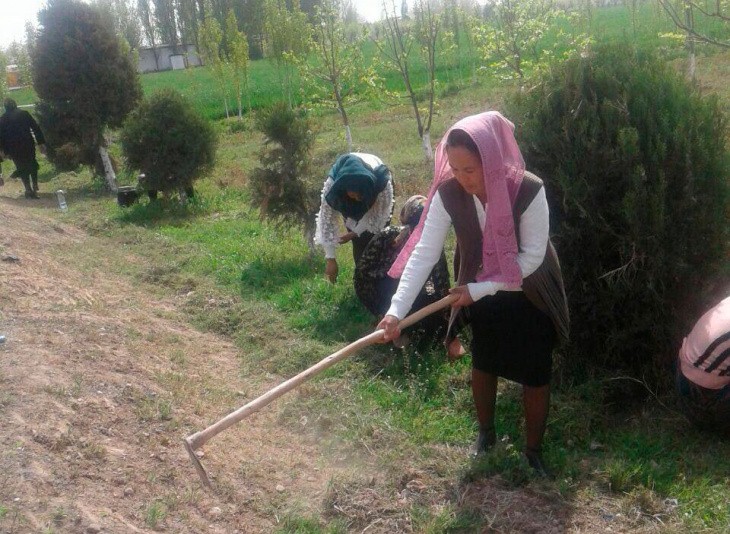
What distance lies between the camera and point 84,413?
12.2 feet

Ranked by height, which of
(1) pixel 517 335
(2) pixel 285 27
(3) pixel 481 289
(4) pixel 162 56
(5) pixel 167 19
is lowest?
(1) pixel 517 335

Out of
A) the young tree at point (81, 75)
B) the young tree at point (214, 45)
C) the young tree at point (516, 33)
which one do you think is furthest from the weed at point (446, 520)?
the young tree at point (214, 45)

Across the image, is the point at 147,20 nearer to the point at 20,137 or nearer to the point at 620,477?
the point at 20,137

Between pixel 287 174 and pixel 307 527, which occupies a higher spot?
pixel 287 174

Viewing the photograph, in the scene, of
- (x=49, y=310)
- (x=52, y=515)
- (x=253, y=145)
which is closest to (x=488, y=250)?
(x=52, y=515)

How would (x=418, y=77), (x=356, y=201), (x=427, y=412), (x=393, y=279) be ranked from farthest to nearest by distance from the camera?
(x=418, y=77)
(x=356, y=201)
(x=393, y=279)
(x=427, y=412)

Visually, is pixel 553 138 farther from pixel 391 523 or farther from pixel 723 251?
pixel 391 523

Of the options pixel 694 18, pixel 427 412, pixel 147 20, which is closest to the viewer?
pixel 427 412

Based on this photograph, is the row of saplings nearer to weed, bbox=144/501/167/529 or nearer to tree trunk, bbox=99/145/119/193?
weed, bbox=144/501/167/529

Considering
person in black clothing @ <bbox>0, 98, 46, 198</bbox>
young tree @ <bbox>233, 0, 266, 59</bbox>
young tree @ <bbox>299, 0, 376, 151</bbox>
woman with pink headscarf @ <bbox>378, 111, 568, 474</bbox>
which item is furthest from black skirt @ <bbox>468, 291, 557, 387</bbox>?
young tree @ <bbox>233, 0, 266, 59</bbox>

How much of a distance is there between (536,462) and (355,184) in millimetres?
2400

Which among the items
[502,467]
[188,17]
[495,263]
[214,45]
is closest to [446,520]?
[502,467]

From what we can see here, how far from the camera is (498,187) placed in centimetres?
288

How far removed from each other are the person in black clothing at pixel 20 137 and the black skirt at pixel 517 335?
11.1 metres
